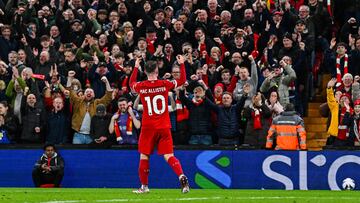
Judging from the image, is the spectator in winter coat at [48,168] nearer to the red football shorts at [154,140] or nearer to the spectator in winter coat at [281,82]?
the spectator in winter coat at [281,82]

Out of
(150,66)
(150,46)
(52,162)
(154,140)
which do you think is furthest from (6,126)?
(150,66)

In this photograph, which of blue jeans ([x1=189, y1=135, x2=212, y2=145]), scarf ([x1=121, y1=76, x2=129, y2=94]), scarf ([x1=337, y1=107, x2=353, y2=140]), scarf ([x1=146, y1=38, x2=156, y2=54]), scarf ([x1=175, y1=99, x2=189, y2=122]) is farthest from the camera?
scarf ([x1=146, y1=38, x2=156, y2=54])

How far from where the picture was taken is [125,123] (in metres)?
23.2

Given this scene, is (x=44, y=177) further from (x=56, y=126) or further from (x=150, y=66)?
(x=150, y=66)

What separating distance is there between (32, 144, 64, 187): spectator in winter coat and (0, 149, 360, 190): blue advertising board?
35 cm

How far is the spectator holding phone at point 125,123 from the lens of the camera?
23109 mm

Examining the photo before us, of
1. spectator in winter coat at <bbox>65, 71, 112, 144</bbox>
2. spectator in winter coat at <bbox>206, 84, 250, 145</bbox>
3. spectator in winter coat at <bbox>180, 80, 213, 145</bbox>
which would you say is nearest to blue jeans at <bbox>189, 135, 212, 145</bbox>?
spectator in winter coat at <bbox>180, 80, 213, 145</bbox>

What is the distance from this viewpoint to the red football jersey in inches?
691

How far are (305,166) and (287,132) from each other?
2.84 feet

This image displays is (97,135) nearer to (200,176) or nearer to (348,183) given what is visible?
(200,176)

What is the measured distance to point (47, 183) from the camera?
23031 mm

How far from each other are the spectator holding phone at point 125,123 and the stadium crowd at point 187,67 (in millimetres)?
23

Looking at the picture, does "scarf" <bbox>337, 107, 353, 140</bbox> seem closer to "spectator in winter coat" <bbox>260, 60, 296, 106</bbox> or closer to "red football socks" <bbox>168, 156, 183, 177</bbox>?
"spectator in winter coat" <bbox>260, 60, 296, 106</bbox>

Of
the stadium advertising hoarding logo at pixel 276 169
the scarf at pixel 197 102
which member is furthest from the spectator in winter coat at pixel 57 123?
the stadium advertising hoarding logo at pixel 276 169
